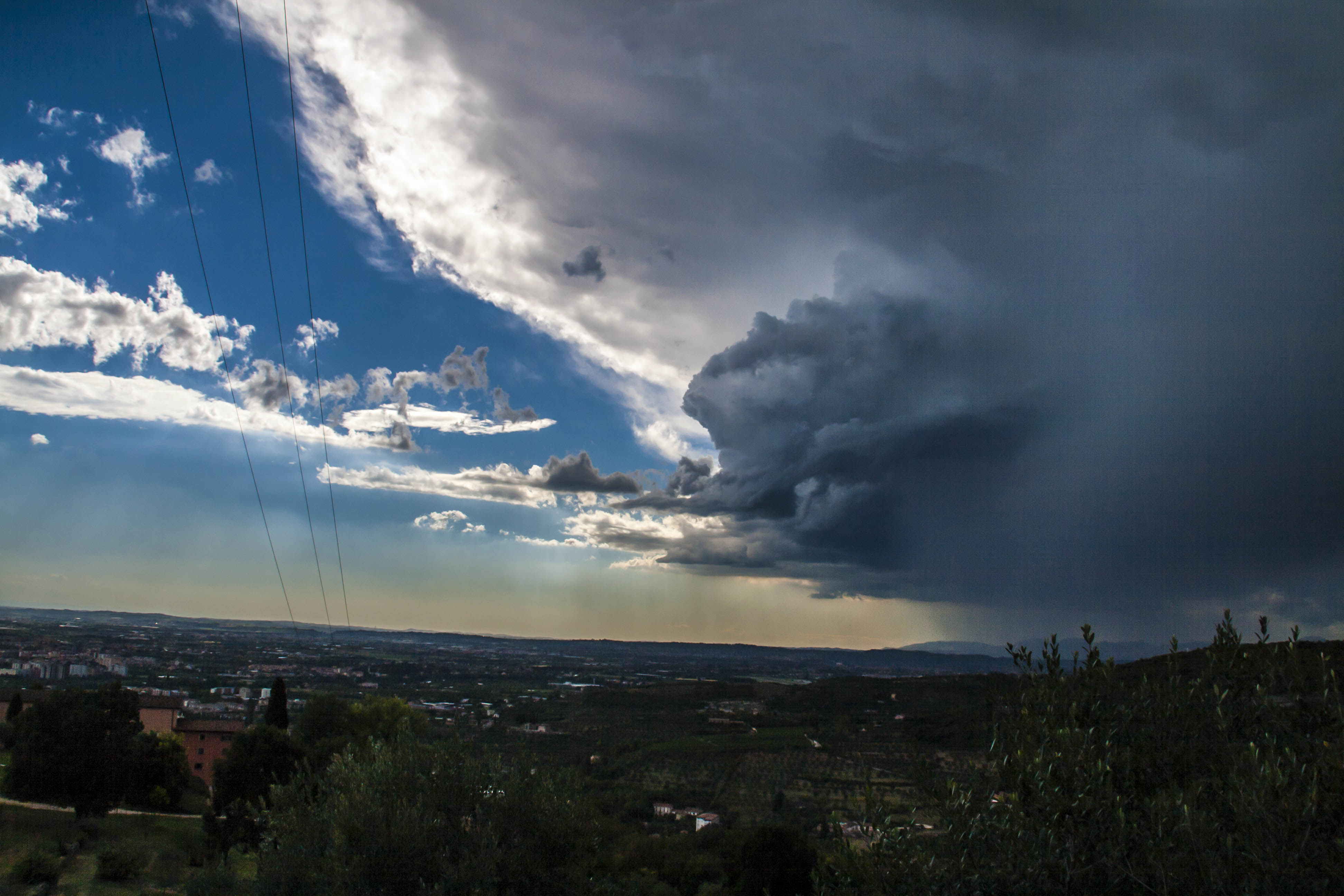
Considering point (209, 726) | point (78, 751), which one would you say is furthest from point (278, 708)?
point (78, 751)

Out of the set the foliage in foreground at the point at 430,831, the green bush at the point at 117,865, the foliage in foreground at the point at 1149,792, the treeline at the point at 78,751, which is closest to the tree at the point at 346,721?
the treeline at the point at 78,751

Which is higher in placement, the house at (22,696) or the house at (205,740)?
the house at (22,696)

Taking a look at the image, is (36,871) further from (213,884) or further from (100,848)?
(213,884)

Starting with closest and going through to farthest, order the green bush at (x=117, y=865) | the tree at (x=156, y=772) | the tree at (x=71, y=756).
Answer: the green bush at (x=117, y=865), the tree at (x=71, y=756), the tree at (x=156, y=772)

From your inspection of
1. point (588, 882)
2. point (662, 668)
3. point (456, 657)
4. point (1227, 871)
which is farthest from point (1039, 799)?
point (456, 657)

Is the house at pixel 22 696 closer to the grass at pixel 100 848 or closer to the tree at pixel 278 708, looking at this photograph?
the tree at pixel 278 708

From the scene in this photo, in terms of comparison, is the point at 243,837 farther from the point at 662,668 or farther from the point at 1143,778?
the point at 662,668
